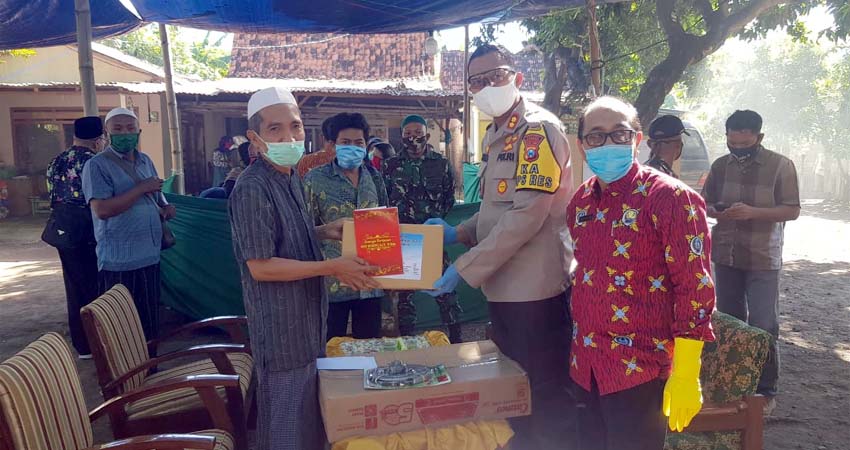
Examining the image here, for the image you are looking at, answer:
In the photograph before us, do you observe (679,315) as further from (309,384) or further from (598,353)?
(309,384)

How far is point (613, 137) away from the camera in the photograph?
2129 mm

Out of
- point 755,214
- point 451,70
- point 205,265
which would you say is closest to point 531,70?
point 451,70

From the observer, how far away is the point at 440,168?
4938 mm

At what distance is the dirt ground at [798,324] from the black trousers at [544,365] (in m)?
1.78

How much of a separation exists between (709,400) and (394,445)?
1535 millimetres

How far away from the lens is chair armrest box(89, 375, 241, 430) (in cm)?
269

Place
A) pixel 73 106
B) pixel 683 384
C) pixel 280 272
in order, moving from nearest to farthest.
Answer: pixel 683 384 → pixel 280 272 → pixel 73 106

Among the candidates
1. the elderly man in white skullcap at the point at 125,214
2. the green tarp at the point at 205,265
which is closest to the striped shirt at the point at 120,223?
the elderly man in white skullcap at the point at 125,214

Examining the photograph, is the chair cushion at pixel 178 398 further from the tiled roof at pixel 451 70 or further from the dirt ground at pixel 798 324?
the tiled roof at pixel 451 70

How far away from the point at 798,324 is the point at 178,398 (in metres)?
5.90

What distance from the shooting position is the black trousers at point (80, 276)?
4824 millimetres

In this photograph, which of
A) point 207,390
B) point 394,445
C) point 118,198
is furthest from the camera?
point 118,198

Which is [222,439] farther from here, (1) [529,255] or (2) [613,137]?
(2) [613,137]

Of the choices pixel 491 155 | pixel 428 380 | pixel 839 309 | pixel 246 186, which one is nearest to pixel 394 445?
pixel 428 380
